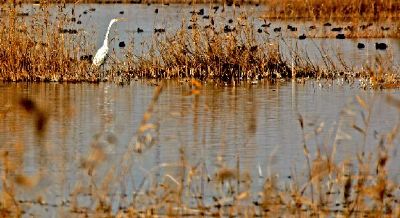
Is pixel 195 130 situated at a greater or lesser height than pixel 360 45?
lesser

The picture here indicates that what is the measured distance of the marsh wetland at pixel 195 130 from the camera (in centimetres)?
686

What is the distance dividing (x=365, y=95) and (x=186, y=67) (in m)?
3.12

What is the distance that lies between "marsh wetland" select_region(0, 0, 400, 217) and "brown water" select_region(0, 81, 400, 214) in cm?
2

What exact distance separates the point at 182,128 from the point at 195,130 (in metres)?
0.23

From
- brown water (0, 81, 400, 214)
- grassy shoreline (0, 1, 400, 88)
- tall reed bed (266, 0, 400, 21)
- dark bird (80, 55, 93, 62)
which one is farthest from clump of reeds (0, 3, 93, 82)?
tall reed bed (266, 0, 400, 21)

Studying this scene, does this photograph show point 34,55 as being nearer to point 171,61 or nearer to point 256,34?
point 171,61

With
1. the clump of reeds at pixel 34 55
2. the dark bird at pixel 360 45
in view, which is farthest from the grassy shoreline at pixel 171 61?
the dark bird at pixel 360 45

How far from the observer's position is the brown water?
331 inches

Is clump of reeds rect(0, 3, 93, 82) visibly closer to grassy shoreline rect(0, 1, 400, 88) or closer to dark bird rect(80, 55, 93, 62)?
grassy shoreline rect(0, 1, 400, 88)

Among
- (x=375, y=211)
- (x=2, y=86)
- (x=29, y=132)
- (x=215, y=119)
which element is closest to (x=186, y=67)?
(x=2, y=86)

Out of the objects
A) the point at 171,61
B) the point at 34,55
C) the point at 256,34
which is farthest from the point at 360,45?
the point at 34,55

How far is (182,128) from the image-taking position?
10930mm

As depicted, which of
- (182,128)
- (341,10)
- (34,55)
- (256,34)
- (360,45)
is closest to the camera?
(182,128)

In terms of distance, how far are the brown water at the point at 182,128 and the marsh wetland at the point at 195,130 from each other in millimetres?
24
